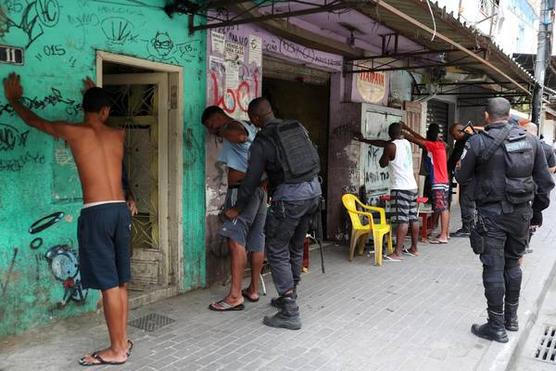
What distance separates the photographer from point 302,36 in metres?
6.35

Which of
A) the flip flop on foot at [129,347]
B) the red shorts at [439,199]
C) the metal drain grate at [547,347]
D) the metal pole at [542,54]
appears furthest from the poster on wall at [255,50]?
the metal pole at [542,54]

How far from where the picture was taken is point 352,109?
311 inches

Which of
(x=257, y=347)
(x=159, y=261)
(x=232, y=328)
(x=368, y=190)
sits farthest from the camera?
(x=368, y=190)

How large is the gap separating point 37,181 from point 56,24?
3.89 feet

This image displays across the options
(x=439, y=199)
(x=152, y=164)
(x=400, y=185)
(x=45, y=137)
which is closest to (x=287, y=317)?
(x=152, y=164)

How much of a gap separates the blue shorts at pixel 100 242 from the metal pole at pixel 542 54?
10.5 meters

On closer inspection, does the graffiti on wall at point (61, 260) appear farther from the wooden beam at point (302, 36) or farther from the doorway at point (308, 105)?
the doorway at point (308, 105)

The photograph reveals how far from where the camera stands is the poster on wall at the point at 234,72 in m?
5.29

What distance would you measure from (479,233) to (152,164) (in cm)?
317

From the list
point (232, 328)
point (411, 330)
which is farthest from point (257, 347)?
point (411, 330)

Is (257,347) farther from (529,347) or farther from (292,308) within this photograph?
(529,347)

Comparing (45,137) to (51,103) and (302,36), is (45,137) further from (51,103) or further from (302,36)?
(302,36)

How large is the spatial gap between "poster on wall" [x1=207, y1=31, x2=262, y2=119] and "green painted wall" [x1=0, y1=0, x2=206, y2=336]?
91cm

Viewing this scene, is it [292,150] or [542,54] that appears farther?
[542,54]
